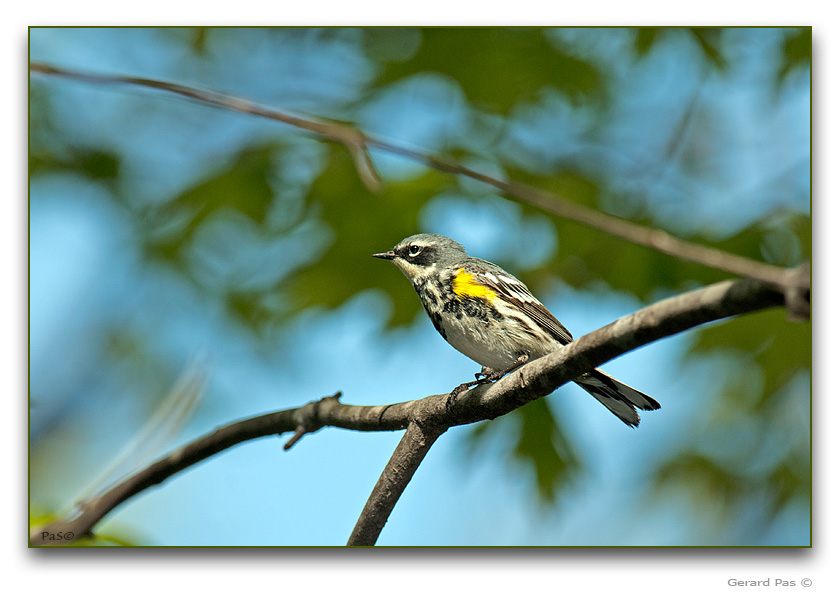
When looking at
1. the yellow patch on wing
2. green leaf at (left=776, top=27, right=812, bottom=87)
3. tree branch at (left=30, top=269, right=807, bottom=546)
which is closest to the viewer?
→ tree branch at (left=30, top=269, right=807, bottom=546)

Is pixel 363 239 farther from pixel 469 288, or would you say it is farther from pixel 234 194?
pixel 469 288

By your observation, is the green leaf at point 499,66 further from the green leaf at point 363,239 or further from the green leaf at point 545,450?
the green leaf at point 545,450

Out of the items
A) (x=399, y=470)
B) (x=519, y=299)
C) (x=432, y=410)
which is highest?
(x=519, y=299)

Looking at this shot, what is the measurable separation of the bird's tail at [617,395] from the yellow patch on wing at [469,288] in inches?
15.7

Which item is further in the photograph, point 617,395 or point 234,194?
point 234,194

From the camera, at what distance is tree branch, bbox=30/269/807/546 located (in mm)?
1105

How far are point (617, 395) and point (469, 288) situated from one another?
1.89ft

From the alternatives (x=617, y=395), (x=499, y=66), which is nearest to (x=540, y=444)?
(x=617, y=395)

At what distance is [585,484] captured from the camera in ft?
9.50

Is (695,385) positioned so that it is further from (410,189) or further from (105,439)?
(105,439)

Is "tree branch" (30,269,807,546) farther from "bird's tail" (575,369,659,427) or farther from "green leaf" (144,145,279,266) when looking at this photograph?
"green leaf" (144,145,279,266)

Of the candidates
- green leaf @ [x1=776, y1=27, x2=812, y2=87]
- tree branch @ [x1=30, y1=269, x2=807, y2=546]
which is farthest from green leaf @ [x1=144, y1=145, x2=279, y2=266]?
green leaf @ [x1=776, y1=27, x2=812, y2=87]

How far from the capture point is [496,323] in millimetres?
2213

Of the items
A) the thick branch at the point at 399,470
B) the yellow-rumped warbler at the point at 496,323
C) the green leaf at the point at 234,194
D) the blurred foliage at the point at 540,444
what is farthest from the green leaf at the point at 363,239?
the thick branch at the point at 399,470
